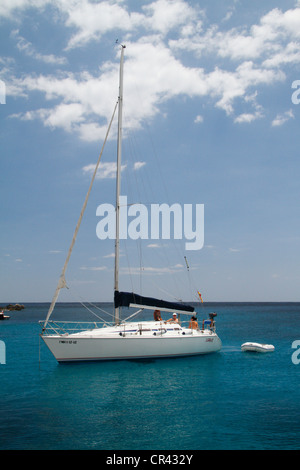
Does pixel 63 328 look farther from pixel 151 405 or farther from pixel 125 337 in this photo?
pixel 151 405

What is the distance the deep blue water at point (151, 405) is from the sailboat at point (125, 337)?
27.9 inches

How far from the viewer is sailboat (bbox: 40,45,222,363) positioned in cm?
2152

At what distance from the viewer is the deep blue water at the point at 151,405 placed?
37.3 ft

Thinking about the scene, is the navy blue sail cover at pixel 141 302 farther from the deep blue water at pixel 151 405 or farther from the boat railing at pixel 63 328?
the deep blue water at pixel 151 405

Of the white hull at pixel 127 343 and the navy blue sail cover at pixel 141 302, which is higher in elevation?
the navy blue sail cover at pixel 141 302

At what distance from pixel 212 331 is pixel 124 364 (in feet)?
25.5

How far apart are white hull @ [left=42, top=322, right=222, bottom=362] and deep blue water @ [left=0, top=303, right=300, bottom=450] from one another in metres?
0.59

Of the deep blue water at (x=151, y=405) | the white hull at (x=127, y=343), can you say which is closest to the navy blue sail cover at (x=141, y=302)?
the white hull at (x=127, y=343)

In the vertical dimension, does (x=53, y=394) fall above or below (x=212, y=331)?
below

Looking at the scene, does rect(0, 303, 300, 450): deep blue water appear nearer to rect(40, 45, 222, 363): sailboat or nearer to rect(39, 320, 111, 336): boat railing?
rect(40, 45, 222, 363): sailboat

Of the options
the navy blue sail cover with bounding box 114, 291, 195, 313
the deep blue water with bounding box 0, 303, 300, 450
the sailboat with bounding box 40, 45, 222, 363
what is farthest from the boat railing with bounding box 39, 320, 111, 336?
the deep blue water with bounding box 0, 303, 300, 450

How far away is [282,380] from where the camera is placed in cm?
1981

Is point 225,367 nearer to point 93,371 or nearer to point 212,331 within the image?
point 212,331
